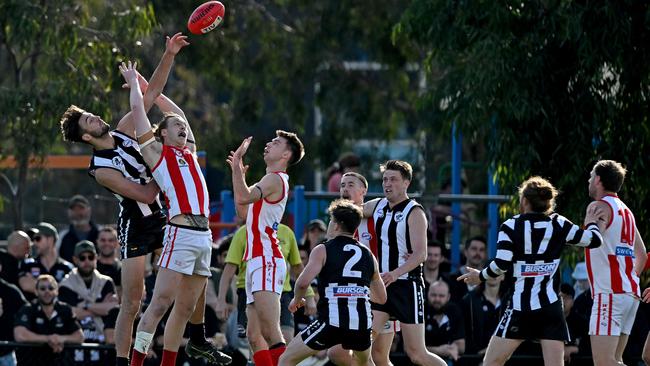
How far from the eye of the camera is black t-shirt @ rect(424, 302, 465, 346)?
1571 centimetres

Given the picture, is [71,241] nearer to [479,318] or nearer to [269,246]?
[479,318]

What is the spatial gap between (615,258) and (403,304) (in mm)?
1940

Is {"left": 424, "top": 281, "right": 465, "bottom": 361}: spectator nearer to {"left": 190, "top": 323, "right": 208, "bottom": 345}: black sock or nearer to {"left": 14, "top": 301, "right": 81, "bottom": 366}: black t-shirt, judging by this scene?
{"left": 14, "top": 301, "right": 81, "bottom": 366}: black t-shirt

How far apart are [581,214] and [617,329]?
344cm

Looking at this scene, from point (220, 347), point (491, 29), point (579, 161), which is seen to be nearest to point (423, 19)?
point (491, 29)

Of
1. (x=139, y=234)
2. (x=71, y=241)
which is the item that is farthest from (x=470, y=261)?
(x=139, y=234)

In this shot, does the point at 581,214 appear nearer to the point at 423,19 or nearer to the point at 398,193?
the point at 423,19

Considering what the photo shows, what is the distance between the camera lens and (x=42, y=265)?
17.1 meters

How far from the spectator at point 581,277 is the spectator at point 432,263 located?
1.53 meters

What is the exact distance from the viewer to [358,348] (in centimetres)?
1157

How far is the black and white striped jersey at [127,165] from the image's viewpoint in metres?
11.4

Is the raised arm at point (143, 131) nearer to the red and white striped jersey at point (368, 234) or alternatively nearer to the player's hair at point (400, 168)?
the player's hair at point (400, 168)

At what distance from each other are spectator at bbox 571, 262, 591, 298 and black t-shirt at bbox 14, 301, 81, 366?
5691mm

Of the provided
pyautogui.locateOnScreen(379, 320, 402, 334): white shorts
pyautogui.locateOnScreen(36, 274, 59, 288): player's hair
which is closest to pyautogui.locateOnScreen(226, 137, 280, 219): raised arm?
pyautogui.locateOnScreen(379, 320, 402, 334): white shorts
